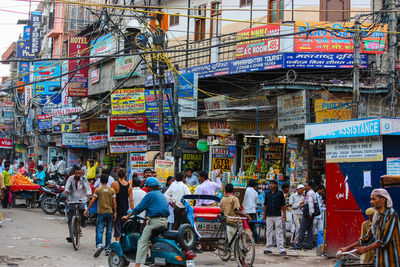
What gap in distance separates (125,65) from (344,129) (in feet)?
64.3

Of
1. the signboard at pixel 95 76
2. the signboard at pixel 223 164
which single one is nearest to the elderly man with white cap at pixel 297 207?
the signboard at pixel 223 164

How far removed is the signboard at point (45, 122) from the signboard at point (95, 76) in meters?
6.43

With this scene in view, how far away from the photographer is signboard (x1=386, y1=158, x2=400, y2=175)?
33.9ft

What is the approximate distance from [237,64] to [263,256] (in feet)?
36.0

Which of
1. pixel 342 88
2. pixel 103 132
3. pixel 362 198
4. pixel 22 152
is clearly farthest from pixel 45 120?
pixel 362 198

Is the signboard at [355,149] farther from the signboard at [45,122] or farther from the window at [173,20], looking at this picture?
the signboard at [45,122]

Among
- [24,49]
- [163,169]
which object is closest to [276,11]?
[163,169]

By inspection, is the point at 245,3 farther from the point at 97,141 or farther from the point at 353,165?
the point at 353,165

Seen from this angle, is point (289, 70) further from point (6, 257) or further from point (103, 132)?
point (103, 132)

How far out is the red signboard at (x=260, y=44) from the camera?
21.1m

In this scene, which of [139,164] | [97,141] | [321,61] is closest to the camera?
[321,61]

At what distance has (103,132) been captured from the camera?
32.6 metres

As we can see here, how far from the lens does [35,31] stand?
52312mm

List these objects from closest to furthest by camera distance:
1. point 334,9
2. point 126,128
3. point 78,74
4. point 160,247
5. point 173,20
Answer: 1. point 160,247
2. point 334,9
3. point 126,128
4. point 173,20
5. point 78,74
